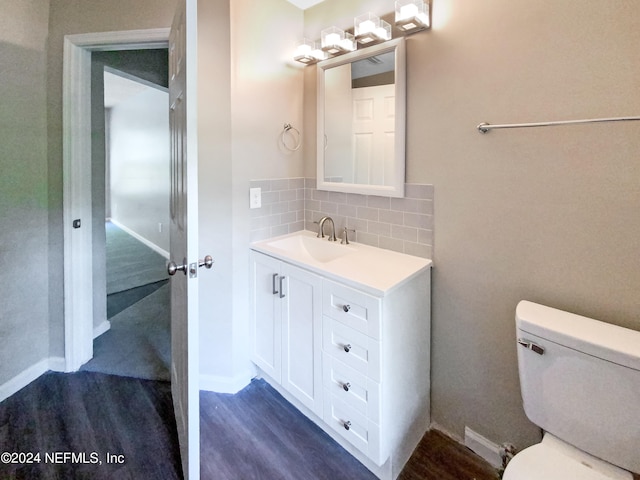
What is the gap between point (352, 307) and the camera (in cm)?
147

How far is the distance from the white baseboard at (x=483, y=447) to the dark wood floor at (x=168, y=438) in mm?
32

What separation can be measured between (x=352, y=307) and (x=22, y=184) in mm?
2027

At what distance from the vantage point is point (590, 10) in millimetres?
1164

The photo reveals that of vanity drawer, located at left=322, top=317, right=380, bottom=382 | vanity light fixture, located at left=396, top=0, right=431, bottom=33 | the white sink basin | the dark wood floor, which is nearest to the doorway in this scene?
the dark wood floor

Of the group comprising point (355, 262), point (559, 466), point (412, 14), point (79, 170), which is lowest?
point (559, 466)

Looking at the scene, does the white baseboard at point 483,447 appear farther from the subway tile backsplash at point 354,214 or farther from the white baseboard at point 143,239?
the white baseboard at point 143,239

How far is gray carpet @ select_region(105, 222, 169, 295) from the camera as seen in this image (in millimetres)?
3889

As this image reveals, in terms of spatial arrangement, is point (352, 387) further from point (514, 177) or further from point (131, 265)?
point (131, 265)

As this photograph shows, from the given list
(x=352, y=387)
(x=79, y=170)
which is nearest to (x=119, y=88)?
(x=79, y=170)

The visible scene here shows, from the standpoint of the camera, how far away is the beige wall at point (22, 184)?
187cm

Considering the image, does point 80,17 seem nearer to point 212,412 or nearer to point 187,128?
point 187,128

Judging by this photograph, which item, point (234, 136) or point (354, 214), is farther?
point (354, 214)

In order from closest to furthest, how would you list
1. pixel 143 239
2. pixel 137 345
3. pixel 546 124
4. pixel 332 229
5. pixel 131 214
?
pixel 546 124 → pixel 332 229 → pixel 137 345 → pixel 143 239 → pixel 131 214

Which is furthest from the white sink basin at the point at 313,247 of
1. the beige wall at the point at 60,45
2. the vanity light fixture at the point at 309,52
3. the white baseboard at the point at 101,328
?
the white baseboard at the point at 101,328
